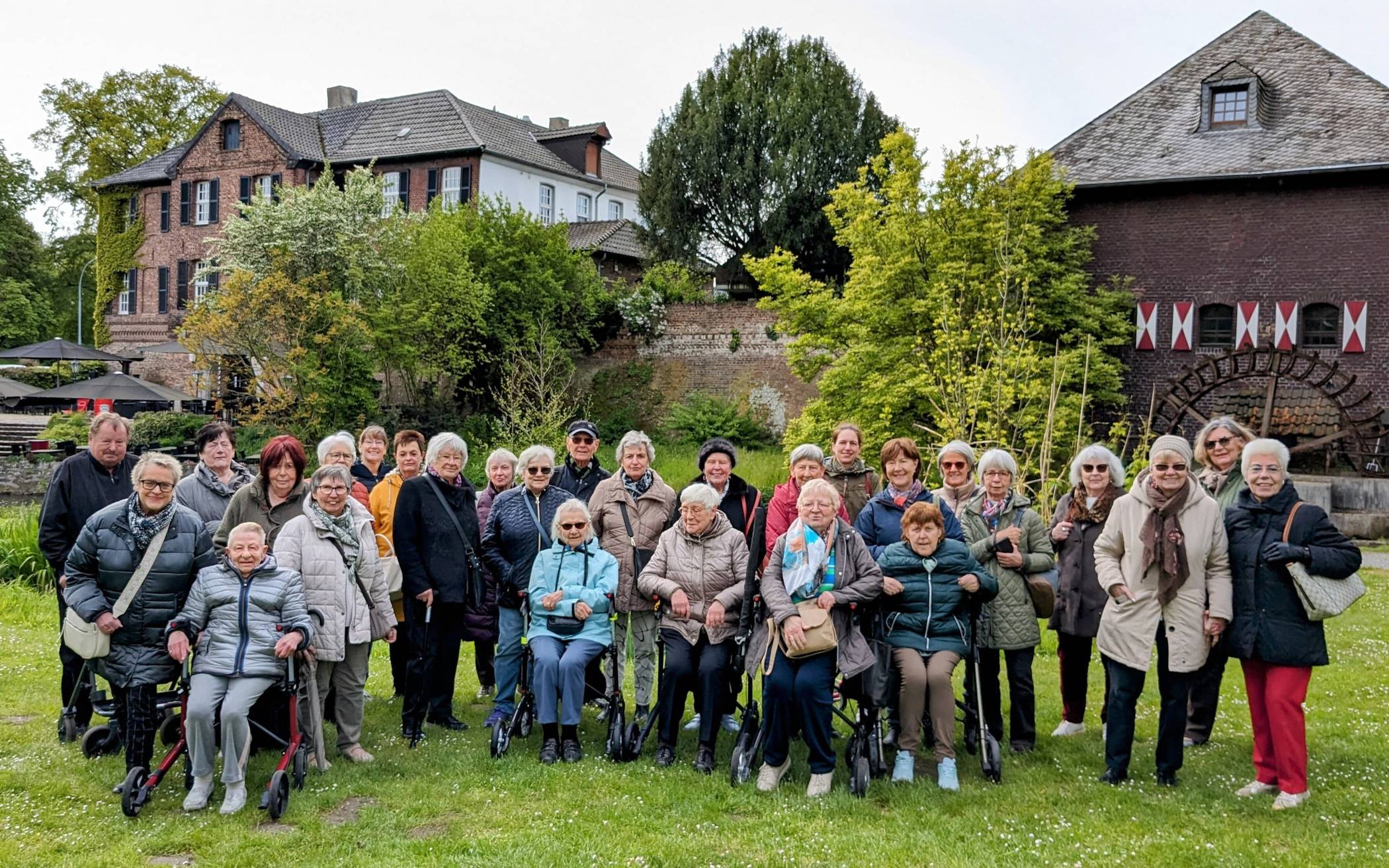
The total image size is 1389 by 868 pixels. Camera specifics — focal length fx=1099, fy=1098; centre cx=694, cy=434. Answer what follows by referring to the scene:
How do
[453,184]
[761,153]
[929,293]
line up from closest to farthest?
[929,293] < [761,153] < [453,184]

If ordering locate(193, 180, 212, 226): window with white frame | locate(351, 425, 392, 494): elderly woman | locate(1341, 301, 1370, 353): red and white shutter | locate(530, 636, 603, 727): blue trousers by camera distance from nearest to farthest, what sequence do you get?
1. locate(530, 636, 603, 727): blue trousers
2. locate(351, 425, 392, 494): elderly woman
3. locate(1341, 301, 1370, 353): red and white shutter
4. locate(193, 180, 212, 226): window with white frame

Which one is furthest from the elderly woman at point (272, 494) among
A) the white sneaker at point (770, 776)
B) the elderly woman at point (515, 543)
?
the white sneaker at point (770, 776)

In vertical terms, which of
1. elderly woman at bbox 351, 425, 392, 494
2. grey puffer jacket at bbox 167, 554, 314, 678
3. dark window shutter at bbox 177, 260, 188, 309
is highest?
dark window shutter at bbox 177, 260, 188, 309

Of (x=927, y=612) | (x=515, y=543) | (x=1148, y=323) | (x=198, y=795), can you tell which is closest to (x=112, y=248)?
(x=1148, y=323)

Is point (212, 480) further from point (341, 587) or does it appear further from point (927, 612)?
point (927, 612)

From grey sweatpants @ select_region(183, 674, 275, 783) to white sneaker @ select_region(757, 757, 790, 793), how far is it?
256 centimetres

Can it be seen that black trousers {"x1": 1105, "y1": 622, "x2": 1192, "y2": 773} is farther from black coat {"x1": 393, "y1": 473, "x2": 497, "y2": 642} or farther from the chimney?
the chimney

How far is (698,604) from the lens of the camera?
625cm

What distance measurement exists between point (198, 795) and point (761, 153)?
28686mm

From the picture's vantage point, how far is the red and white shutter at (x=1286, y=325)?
22.2 m

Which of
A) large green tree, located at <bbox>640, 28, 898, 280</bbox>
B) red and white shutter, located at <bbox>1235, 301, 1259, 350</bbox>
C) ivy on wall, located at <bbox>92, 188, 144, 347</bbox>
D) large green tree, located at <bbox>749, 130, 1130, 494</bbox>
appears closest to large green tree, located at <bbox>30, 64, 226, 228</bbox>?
ivy on wall, located at <bbox>92, 188, 144, 347</bbox>

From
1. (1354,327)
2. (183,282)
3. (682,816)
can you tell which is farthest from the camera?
(183,282)

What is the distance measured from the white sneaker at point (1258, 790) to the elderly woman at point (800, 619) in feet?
6.34

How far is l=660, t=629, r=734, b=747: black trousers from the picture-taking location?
6113 millimetres
